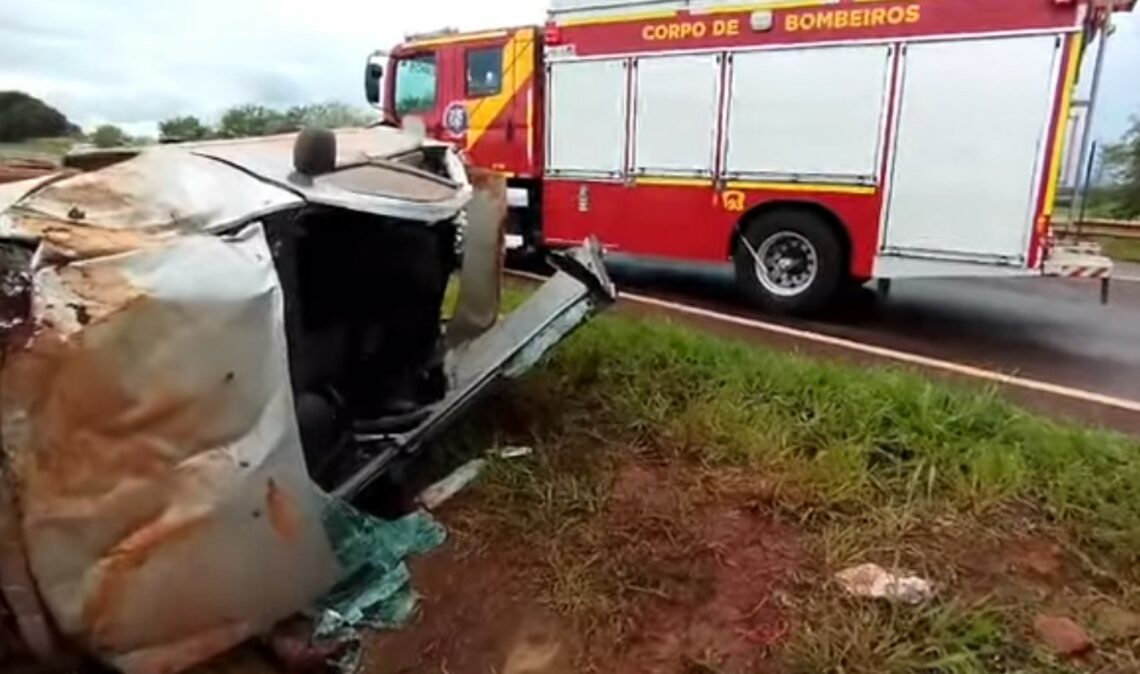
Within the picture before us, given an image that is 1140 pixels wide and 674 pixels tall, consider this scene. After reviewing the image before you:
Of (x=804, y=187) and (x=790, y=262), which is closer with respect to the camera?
(x=804, y=187)

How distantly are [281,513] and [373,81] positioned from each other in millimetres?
8488

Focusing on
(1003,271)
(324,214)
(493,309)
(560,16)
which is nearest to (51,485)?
(324,214)

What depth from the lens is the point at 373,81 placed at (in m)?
9.76

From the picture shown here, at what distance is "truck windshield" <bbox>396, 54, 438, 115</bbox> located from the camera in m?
9.26

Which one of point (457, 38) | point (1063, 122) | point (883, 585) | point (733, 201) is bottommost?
point (883, 585)

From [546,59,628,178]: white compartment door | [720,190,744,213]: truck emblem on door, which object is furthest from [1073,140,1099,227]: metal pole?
[546,59,628,178]: white compartment door

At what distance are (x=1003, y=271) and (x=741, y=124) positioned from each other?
7.30 feet

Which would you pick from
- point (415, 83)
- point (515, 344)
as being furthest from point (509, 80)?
point (515, 344)

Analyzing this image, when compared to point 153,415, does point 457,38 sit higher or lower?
higher

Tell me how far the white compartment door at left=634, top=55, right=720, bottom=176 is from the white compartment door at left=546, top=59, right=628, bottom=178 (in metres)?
0.19

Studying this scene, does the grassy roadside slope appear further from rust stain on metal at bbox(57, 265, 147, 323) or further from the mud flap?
rust stain on metal at bbox(57, 265, 147, 323)

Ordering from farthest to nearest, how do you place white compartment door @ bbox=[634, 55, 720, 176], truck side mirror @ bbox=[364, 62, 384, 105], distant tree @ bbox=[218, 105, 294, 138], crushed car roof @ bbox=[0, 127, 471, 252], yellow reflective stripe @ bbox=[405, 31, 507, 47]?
1. truck side mirror @ bbox=[364, 62, 384, 105]
2. yellow reflective stripe @ bbox=[405, 31, 507, 47]
3. white compartment door @ bbox=[634, 55, 720, 176]
4. distant tree @ bbox=[218, 105, 294, 138]
5. crushed car roof @ bbox=[0, 127, 471, 252]

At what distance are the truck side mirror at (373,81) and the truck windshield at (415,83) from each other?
10.6 inches

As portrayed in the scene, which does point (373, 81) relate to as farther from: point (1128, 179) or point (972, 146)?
point (1128, 179)
